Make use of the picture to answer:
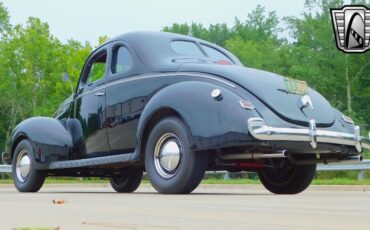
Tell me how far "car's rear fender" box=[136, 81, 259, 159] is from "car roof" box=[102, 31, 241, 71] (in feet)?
2.15

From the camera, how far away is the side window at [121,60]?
8523 millimetres

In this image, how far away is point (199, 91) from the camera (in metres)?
6.95

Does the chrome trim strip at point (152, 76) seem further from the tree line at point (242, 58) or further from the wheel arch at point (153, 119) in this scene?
the tree line at point (242, 58)

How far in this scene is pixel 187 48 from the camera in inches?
340

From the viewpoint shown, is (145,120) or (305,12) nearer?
(145,120)

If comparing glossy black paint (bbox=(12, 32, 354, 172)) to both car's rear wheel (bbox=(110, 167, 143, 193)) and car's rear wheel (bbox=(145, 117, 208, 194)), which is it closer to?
car's rear wheel (bbox=(145, 117, 208, 194))

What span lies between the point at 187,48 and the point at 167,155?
191 cm

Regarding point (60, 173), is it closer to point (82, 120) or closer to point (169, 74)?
point (82, 120)

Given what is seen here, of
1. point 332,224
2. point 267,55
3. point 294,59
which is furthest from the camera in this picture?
point 267,55

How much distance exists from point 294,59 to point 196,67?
4581cm

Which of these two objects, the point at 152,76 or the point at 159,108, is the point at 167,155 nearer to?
the point at 159,108

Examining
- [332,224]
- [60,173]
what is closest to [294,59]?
[60,173]

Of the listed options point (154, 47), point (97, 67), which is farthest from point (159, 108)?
point (97, 67)

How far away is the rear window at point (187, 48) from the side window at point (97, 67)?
107cm
